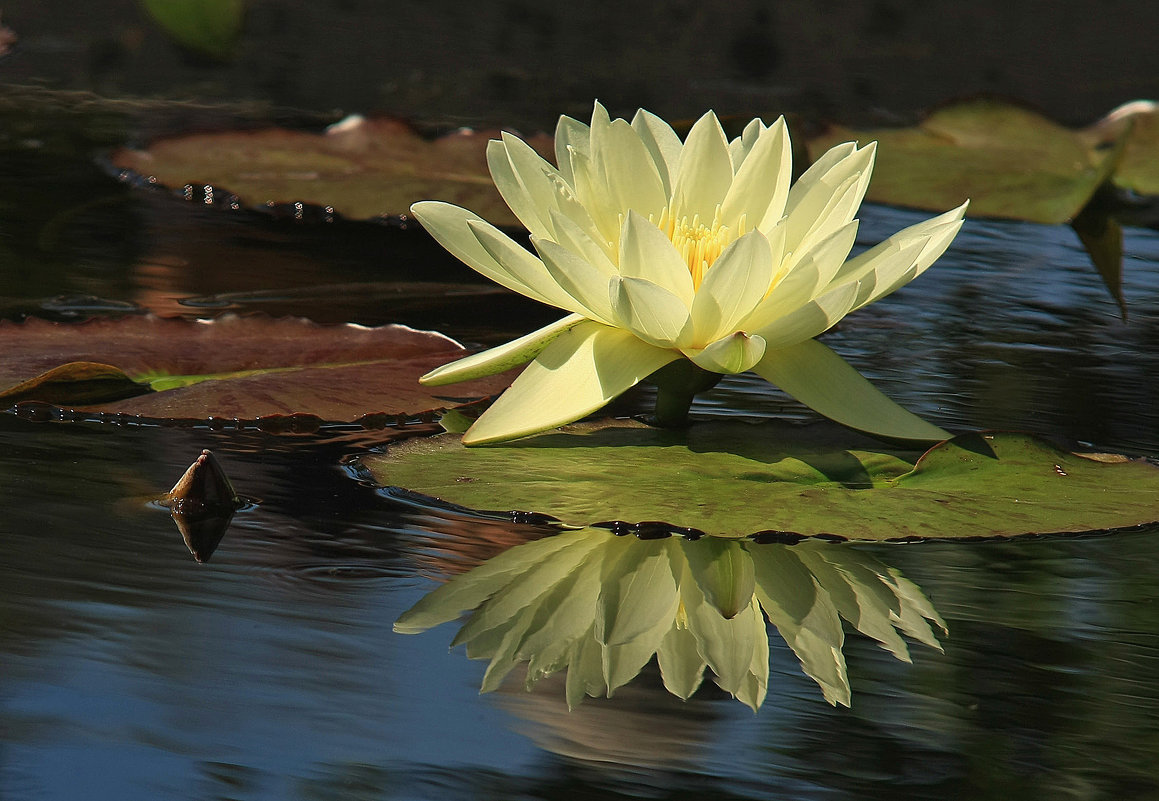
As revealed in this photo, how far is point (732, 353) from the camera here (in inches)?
39.4

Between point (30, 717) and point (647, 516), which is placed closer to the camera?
point (30, 717)

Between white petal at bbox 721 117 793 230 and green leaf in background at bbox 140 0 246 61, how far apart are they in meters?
2.82

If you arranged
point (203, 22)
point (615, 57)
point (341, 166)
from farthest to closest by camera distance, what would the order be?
point (615, 57) → point (203, 22) → point (341, 166)

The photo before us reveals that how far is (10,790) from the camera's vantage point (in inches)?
24.1

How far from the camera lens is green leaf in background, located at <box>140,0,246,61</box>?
3.61 meters

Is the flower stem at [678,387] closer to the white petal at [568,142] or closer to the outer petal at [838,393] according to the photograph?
the outer petal at [838,393]

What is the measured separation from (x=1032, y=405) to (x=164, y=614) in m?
0.92

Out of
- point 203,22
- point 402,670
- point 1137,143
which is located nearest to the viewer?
point 402,670

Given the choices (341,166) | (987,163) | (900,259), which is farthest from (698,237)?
(987,163)

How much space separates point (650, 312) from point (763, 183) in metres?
0.22

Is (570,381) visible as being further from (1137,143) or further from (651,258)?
(1137,143)

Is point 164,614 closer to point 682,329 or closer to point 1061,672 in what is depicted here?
point 682,329

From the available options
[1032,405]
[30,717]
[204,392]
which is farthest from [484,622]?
[1032,405]

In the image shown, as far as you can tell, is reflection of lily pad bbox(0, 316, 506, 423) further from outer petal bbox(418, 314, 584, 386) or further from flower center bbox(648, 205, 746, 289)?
flower center bbox(648, 205, 746, 289)
